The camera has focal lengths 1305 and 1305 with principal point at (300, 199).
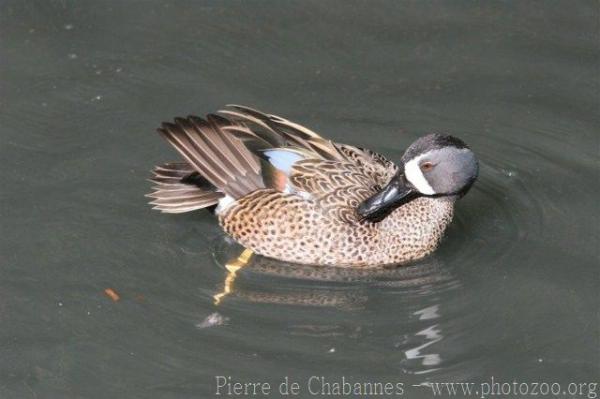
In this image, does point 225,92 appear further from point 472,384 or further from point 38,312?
point 472,384

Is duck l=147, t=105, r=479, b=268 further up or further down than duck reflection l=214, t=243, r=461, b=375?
further up

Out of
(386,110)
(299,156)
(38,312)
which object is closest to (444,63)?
(386,110)

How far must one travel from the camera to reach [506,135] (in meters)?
9.09

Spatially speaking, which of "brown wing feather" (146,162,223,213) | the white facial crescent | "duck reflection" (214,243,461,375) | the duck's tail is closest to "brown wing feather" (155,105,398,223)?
the duck's tail

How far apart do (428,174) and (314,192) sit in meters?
0.69

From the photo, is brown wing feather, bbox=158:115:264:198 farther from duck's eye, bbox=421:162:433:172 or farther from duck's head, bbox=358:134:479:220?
duck's eye, bbox=421:162:433:172

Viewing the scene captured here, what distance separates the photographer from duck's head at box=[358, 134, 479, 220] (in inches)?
301

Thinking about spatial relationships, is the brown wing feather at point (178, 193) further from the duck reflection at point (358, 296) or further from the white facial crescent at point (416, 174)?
the white facial crescent at point (416, 174)

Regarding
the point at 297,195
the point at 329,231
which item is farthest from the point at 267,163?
the point at 329,231

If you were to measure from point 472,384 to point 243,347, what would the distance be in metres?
1.25

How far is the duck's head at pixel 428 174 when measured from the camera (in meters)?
7.64

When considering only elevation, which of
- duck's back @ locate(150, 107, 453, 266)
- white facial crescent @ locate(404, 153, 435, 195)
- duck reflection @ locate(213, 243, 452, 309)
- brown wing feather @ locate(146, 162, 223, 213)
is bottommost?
duck reflection @ locate(213, 243, 452, 309)

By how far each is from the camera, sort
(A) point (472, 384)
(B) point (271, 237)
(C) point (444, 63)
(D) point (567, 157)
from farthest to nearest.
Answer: (C) point (444, 63) < (D) point (567, 157) < (B) point (271, 237) < (A) point (472, 384)

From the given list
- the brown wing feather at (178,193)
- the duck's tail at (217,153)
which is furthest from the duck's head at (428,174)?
the brown wing feather at (178,193)
